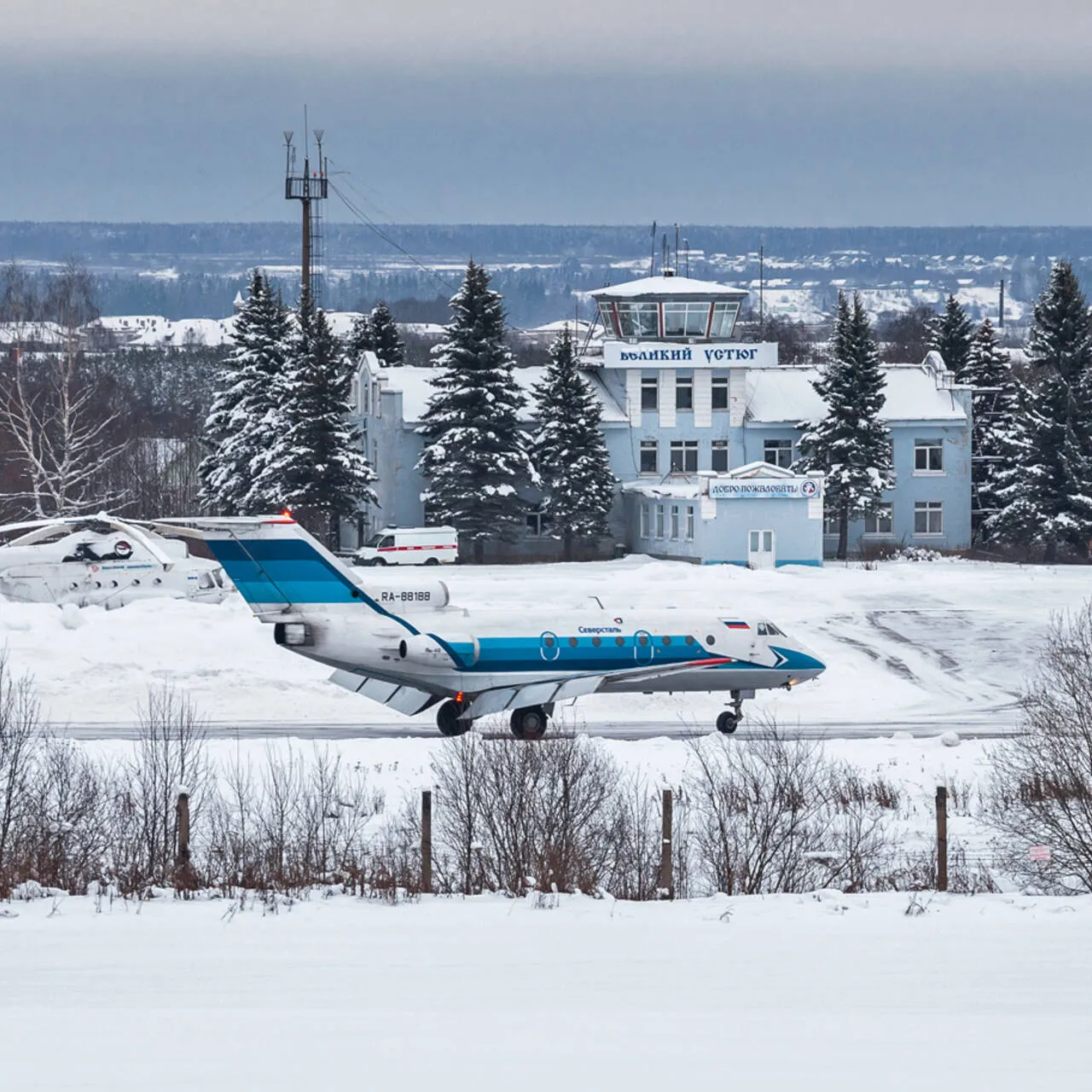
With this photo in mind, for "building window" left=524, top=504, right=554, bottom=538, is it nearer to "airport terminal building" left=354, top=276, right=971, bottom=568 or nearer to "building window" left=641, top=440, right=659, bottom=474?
"airport terminal building" left=354, top=276, right=971, bottom=568

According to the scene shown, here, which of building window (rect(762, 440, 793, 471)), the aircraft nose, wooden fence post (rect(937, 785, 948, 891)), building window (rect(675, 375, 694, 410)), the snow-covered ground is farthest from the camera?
building window (rect(762, 440, 793, 471))

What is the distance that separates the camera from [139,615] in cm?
4850

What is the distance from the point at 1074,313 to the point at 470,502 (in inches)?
1192

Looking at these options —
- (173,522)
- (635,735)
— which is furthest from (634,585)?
(173,522)

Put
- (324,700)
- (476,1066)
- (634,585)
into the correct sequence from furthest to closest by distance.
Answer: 1. (634,585)
2. (324,700)
3. (476,1066)

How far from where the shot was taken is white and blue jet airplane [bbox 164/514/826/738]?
1379 inches

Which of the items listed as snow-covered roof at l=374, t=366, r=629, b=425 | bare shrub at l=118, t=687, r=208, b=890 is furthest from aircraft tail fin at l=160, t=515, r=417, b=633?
snow-covered roof at l=374, t=366, r=629, b=425

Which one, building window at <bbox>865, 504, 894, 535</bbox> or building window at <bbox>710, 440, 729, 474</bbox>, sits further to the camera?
building window at <bbox>710, 440, 729, 474</bbox>

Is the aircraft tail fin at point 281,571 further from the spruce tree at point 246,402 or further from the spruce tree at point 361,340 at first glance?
the spruce tree at point 361,340

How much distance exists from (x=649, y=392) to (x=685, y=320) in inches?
158

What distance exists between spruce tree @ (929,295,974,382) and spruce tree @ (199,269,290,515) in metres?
35.0

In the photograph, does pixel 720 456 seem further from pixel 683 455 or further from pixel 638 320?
pixel 638 320

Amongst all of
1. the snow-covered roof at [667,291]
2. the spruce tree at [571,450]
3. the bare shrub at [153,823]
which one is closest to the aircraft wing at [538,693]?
the bare shrub at [153,823]

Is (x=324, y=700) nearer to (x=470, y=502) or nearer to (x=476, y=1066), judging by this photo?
(x=476, y=1066)
